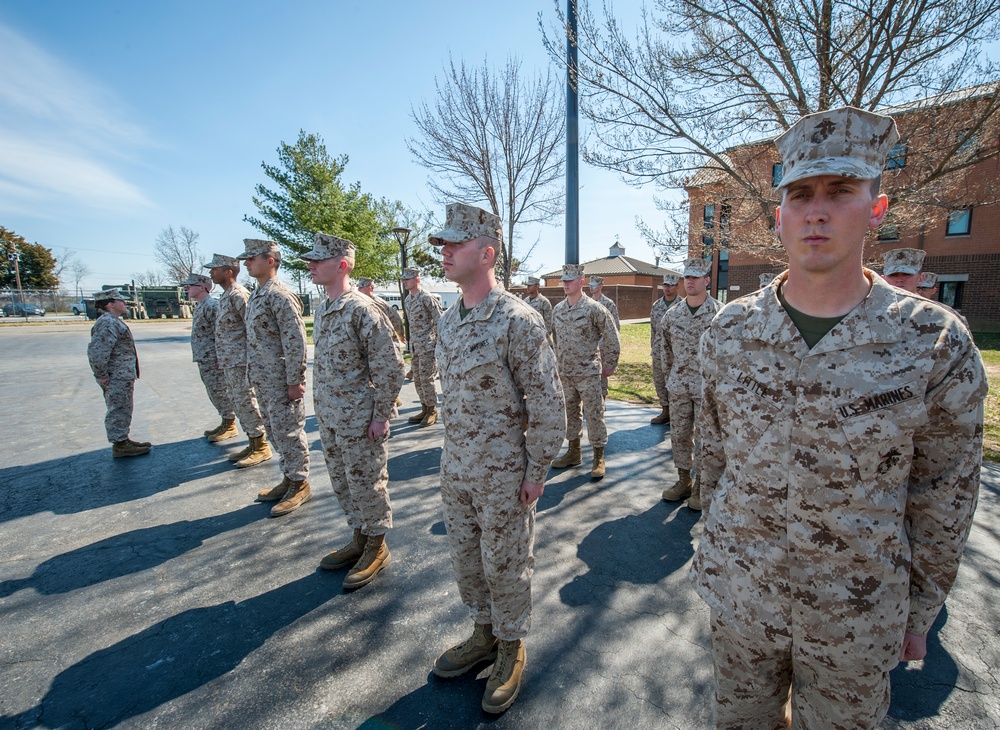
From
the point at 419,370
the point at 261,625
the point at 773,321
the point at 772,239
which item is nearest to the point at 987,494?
the point at 773,321

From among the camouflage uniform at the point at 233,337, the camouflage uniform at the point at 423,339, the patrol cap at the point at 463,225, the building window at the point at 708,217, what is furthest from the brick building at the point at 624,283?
the patrol cap at the point at 463,225

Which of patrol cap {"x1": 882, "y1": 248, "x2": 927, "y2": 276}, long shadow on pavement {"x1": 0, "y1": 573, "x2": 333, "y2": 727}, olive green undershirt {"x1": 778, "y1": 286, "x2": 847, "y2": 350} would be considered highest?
patrol cap {"x1": 882, "y1": 248, "x2": 927, "y2": 276}

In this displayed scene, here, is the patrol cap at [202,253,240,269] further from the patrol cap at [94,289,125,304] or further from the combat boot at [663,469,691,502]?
the combat boot at [663,469,691,502]

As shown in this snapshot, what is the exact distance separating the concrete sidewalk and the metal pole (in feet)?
15.0

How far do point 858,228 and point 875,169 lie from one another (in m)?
0.18

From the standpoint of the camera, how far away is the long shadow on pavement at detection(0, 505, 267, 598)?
329 centimetres

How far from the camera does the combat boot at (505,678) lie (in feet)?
7.11

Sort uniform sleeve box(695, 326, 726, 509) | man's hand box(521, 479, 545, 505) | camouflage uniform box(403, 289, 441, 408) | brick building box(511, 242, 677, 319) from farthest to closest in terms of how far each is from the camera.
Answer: brick building box(511, 242, 677, 319) < camouflage uniform box(403, 289, 441, 408) < man's hand box(521, 479, 545, 505) < uniform sleeve box(695, 326, 726, 509)

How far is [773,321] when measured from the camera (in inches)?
55.1

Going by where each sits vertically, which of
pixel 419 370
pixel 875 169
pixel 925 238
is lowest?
pixel 419 370

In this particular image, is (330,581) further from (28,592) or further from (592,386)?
(592,386)

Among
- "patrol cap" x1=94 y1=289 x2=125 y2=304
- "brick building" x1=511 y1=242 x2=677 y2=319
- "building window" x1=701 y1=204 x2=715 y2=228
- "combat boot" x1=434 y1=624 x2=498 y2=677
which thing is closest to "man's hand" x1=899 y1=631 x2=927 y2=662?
"combat boot" x1=434 y1=624 x2=498 y2=677

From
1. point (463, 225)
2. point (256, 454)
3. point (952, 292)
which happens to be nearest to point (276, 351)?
point (256, 454)

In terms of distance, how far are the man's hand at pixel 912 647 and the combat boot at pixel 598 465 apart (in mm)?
3587
